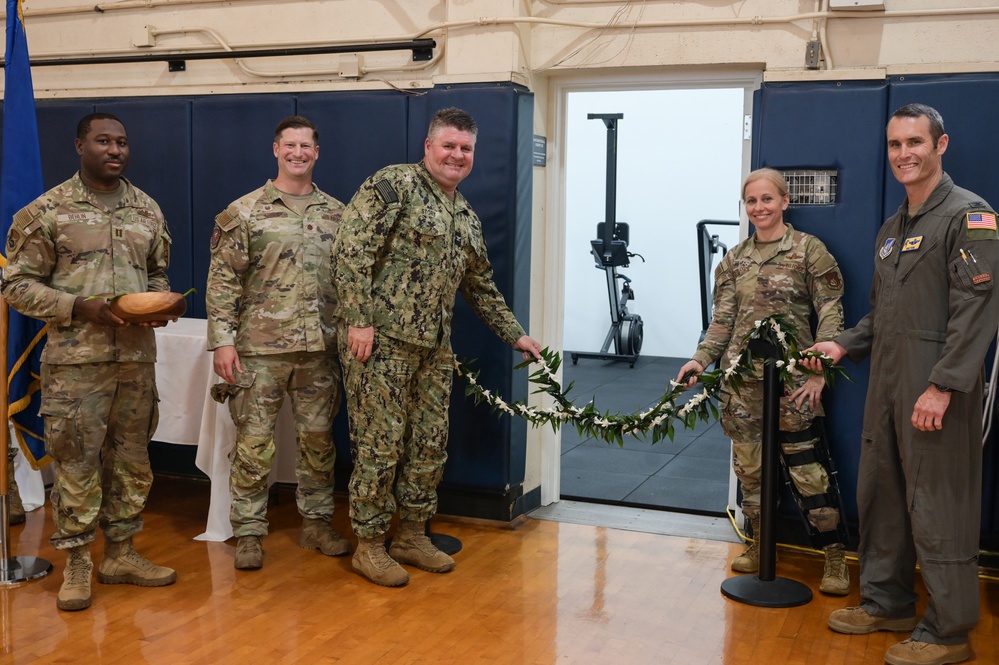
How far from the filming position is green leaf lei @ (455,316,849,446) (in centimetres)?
373

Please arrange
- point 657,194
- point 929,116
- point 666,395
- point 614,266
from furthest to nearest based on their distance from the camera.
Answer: point 657,194
point 614,266
point 666,395
point 929,116

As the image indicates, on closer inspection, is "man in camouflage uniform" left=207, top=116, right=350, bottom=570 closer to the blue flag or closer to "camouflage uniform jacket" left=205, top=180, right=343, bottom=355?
"camouflage uniform jacket" left=205, top=180, right=343, bottom=355

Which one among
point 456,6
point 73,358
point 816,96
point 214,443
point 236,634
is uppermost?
point 456,6

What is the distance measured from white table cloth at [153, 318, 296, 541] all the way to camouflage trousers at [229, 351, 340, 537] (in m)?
0.17

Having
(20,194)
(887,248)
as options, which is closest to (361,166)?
(20,194)

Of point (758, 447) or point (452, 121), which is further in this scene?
point (758, 447)

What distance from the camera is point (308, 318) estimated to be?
407 cm

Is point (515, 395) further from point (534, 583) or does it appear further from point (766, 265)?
point (766, 265)

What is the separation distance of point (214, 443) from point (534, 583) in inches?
63.1

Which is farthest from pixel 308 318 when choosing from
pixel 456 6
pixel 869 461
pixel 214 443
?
pixel 869 461

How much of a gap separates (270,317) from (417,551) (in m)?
1.18

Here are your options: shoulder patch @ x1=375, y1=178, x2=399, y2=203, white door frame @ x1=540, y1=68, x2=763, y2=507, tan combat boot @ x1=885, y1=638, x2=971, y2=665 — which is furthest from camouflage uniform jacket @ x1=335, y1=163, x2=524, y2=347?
tan combat boot @ x1=885, y1=638, x2=971, y2=665

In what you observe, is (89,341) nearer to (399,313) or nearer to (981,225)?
(399,313)

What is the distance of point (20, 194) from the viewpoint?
3967 millimetres
